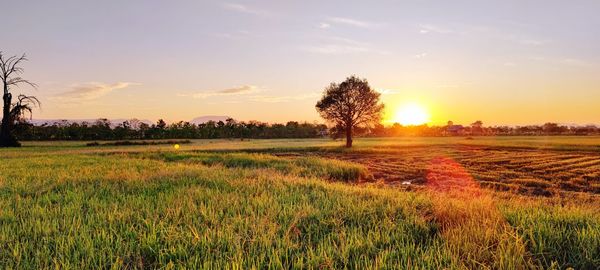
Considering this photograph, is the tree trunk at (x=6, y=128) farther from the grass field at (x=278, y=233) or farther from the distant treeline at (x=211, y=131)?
the grass field at (x=278, y=233)

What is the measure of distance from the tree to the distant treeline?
1002 inches

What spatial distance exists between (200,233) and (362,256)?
2684mm

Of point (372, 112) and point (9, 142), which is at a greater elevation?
point (372, 112)

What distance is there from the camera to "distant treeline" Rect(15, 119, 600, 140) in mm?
83938

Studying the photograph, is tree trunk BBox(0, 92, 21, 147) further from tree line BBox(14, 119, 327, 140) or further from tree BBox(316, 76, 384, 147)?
tree BBox(316, 76, 384, 147)

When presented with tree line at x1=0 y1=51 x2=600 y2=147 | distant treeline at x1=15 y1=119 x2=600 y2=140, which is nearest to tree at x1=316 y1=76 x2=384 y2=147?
tree line at x1=0 y1=51 x2=600 y2=147

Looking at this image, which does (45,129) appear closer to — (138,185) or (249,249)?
(138,185)

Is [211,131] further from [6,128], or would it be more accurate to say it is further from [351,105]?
[351,105]

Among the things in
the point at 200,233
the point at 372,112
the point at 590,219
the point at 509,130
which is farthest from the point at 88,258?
the point at 509,130

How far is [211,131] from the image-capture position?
356 ft

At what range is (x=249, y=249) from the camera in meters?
5.19

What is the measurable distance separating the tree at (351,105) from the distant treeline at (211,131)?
2545 centimetres

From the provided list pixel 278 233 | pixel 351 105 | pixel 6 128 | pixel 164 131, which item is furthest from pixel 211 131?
pixel 278 233

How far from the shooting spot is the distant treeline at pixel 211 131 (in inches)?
3305
